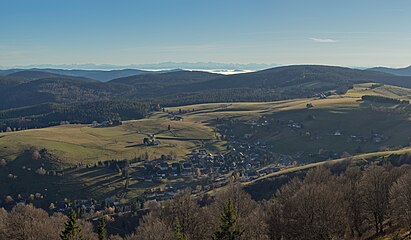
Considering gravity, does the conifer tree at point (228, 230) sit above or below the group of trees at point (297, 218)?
above

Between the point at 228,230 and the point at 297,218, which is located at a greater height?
the point at 228,230

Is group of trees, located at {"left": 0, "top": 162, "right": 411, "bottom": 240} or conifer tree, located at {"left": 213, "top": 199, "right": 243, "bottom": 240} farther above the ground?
conifer tree, located at {"left": 213, "top": 199, "right": 243, "bottom": 240}

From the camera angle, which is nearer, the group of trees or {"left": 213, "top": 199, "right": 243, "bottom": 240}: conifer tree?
{"left": 213, "top": 199, "right": 243, "bottom": 240}: conifer tree

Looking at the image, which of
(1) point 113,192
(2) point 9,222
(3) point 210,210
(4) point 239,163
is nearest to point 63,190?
(1) point 113,192

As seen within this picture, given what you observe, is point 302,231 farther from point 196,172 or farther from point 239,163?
point 239,163

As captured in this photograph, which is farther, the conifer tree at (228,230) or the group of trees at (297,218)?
the group of trees at (297,218)

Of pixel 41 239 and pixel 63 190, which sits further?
pixel 63 190

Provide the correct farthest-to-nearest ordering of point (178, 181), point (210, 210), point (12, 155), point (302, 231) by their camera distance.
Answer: point (12, 155) < point (178, 181) < point (210, 210) < point (302, 231)

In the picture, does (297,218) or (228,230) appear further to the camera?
(297,218)
